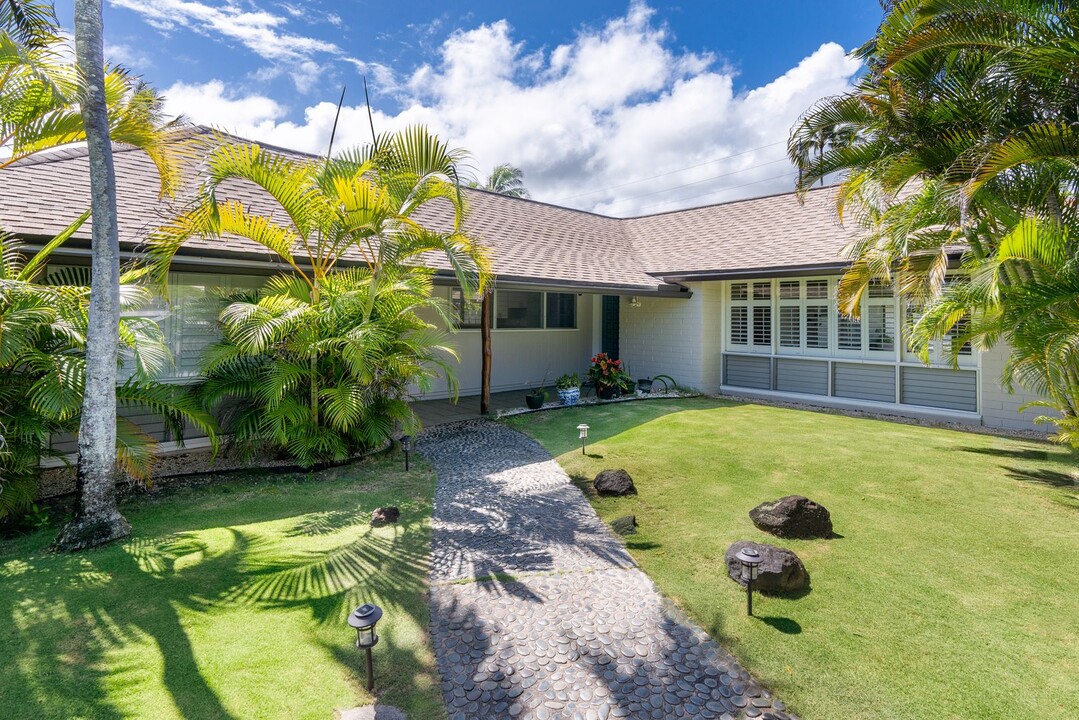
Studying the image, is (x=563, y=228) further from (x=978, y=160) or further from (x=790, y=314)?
(x=978, y=160)

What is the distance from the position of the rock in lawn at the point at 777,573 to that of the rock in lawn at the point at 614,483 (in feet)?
6.64

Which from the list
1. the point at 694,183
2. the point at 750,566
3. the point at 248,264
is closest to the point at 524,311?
the point at 248,264

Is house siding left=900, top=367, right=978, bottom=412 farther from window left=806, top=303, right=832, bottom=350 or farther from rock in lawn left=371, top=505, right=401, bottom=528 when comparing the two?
rock in lawn left=371, top=505, right=401, bottom=528

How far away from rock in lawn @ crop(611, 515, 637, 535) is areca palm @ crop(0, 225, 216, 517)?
460 cm

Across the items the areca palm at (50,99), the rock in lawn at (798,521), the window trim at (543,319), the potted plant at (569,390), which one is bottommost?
the rock in lawn at (798,521)

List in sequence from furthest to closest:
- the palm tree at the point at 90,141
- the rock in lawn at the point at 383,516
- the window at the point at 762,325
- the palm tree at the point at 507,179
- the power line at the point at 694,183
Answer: the palm tree at the point at 507,179 < the power line at the point at 694,183 < the window at the point at 762,325 < the rock in lawn at the point at 383,516 < the palm tree at the point at 90,141

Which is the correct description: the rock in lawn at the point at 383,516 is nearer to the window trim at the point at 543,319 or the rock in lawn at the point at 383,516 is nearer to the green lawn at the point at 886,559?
the green lawn at the point at 886,559

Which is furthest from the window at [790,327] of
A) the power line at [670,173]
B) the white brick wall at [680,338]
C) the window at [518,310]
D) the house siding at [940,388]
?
the power line at [670,173]

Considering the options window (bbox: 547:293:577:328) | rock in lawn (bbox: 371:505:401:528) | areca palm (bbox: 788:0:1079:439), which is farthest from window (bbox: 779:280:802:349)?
rock in lawn (bbox: 371:505:401:528)

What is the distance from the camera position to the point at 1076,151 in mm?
5340

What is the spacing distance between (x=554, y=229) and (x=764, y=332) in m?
6.37

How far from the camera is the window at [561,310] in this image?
47.3 feet

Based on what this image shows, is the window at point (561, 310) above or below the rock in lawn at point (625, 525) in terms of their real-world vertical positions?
above

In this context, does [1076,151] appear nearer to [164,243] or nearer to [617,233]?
[164,243]
